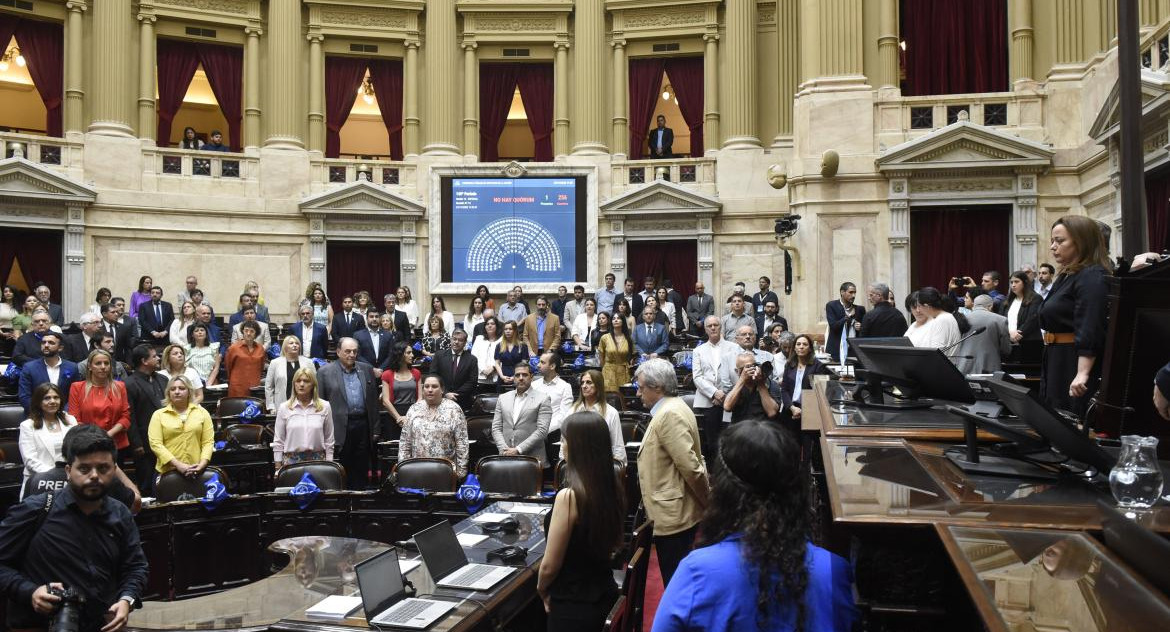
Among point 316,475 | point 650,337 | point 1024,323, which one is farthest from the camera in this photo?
point 650,337

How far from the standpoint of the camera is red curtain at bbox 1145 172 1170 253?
382 inches

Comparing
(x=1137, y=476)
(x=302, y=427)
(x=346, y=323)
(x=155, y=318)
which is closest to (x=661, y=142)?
(x=346, y=323)

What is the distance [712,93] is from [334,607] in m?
17.6

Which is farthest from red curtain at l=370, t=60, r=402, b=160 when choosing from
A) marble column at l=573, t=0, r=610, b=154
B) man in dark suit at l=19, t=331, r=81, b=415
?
man in dark suit at l=19, t=331, r=81, b=415

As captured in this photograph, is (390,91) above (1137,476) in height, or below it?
above

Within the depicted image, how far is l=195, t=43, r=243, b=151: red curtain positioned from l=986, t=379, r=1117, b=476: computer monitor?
63.3 ft

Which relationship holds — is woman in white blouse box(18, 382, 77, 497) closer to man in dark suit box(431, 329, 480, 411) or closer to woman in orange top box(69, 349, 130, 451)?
woman in orange top box(69, 349, 130, 451)

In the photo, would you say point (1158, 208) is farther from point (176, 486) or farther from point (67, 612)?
point (67, 612)

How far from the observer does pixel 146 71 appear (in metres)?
18.8

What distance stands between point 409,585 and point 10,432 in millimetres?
5914

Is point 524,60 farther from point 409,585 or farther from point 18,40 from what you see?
point 409,585

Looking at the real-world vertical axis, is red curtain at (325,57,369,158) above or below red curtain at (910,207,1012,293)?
above

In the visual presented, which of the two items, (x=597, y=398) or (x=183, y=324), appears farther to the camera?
(x=183, y=324)

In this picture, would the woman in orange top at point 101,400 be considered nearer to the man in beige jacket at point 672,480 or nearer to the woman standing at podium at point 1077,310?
the man in beige jacket at point 672,480
